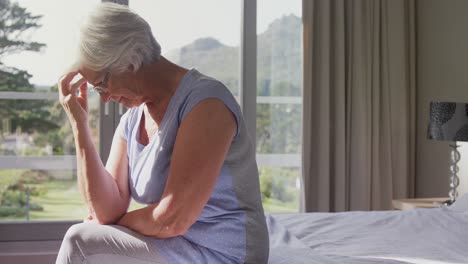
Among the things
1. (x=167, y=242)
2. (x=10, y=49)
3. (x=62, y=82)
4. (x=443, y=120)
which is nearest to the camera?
(x=167, y=242)

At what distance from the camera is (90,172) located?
68.7 inches

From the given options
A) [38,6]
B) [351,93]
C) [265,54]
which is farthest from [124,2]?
[351,93]

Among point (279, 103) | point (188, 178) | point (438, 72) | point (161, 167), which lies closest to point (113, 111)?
point (279, 103)

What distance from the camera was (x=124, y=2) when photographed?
163 inches

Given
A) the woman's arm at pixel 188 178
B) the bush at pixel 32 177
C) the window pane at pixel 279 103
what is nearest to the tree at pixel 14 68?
the bush at pixel 32 177

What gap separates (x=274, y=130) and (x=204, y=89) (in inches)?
113

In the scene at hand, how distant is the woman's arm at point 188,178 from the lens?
153 cm

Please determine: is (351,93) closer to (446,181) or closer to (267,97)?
(267,97)

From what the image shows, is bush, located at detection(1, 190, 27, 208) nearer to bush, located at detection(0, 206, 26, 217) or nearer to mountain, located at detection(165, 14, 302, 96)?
bush, located at detection(0, 206, 26, 217)

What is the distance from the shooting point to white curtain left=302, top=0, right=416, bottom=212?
439cm

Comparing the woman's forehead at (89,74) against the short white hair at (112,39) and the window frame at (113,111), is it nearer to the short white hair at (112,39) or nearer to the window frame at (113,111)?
the short white hair at (112,39)

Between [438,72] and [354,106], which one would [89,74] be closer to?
[354,106]

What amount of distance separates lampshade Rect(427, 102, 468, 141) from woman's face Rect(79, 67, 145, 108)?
2.18 metres

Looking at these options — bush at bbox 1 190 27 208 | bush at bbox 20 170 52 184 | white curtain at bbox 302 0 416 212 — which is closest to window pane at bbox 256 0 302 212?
white curtain at bbox 302 0 416 212
